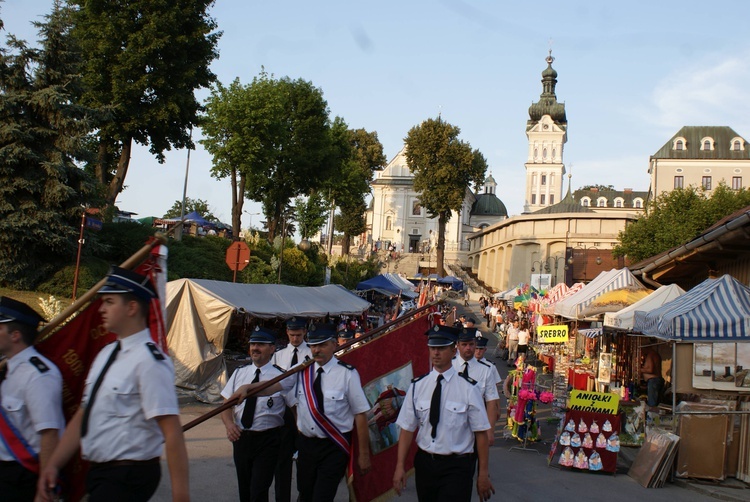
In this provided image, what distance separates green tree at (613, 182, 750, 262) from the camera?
41.5 metres

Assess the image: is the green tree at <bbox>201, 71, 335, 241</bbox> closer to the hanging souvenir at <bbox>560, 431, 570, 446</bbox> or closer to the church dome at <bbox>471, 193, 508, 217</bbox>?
the hanging souvenir at <bbox>560, 431, 570, 446</bbox>

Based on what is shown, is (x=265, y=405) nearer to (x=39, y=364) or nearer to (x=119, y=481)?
(x=39, y=364)

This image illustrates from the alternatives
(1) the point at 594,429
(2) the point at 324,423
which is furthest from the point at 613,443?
(2) the point at 324,423

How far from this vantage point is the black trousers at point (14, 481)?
13.5 ft

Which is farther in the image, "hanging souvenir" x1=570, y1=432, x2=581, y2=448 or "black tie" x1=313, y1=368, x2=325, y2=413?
"hanging souvenir" x1=570, y1=432, x2=581, y2=448

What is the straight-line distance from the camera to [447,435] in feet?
19.5

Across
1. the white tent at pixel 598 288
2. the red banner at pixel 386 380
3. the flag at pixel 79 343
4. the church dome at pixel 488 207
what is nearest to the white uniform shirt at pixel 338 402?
the red banner at pixel 386 380

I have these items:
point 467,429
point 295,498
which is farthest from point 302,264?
point 467,429

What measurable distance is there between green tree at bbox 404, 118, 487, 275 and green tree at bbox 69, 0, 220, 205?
4109 cm

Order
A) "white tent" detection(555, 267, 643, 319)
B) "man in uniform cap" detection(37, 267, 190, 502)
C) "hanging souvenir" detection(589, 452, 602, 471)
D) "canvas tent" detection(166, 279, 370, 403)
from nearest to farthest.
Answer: "man in uniform cap" detection(37, 267, 190, 502) < "hanging souvenir" detection(589, 452, 602, 471) < "canvas tent" detection(166, 279, 370, 403) < "white tent" detection(555, 267, 643, 319)

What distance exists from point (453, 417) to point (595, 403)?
6.88 m

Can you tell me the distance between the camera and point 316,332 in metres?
6.92

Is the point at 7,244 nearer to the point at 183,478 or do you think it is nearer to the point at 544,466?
the point at 544,466

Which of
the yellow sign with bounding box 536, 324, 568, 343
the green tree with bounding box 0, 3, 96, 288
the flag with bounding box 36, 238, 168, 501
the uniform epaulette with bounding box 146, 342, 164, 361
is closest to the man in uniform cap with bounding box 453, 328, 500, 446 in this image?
the flag with bounding box 36, 238, 168, 501
